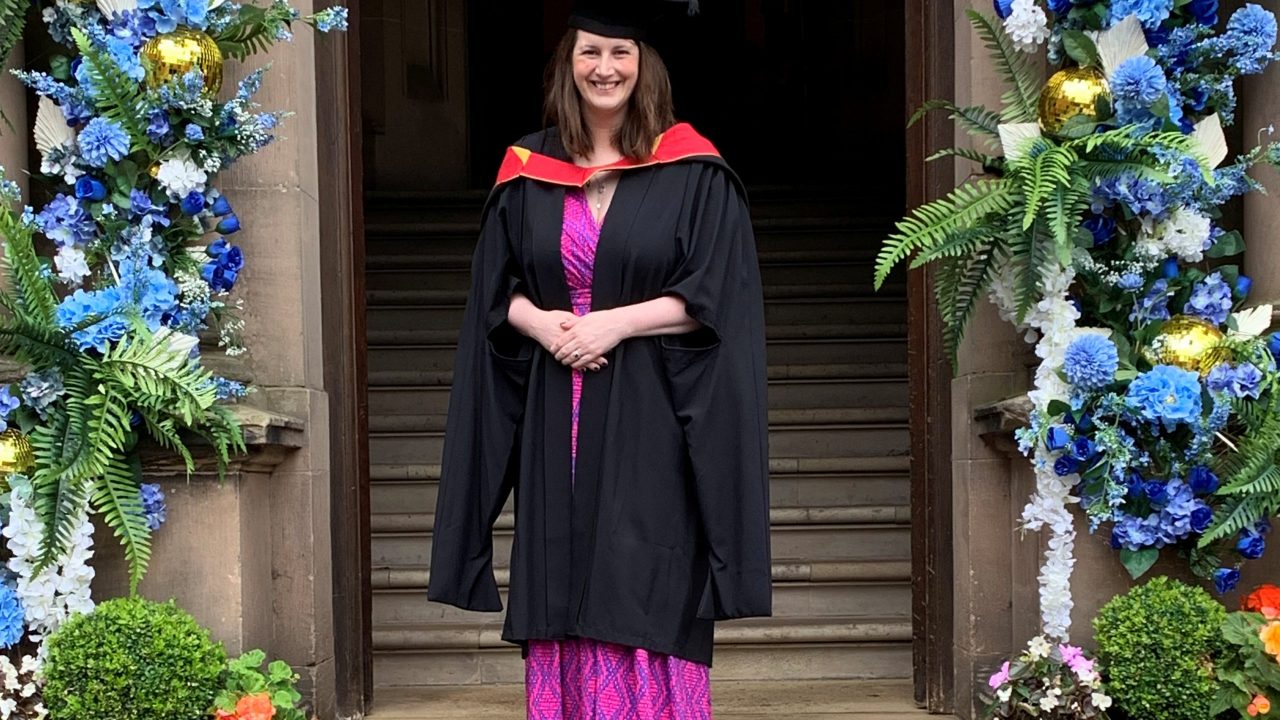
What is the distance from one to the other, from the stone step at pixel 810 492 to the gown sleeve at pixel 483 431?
319 cm

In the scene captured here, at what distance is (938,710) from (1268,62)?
217 cm

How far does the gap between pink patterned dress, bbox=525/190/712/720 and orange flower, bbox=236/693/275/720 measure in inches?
32.1

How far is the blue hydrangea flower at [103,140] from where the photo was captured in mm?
3926

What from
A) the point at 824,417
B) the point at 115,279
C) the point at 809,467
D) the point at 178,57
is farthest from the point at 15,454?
the point at 824,417

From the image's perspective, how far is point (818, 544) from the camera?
620 centimetres

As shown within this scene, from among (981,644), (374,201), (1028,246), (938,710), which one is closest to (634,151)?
(1028,246)

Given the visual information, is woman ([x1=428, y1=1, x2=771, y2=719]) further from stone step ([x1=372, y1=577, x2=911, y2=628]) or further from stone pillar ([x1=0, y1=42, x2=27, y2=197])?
stone step ([x1=372, y1=577, x2=911, y2=628])

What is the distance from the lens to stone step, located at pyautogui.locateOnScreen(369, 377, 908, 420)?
23.1 feet

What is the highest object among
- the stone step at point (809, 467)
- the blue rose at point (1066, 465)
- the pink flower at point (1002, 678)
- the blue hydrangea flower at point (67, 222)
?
the blue hydrangea flower at point (67, 222)

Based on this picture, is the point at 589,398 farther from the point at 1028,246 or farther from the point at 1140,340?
the point at 1140,340

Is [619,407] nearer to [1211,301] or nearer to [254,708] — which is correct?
→ [254,708]

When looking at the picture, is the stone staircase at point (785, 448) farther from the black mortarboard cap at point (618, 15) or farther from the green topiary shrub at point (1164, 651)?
the black mortarboard cap at point (618, 15)

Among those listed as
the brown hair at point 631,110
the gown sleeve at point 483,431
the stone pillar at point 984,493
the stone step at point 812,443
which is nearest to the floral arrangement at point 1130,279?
the stone pillar at point 984,493

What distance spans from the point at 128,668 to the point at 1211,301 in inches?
114
